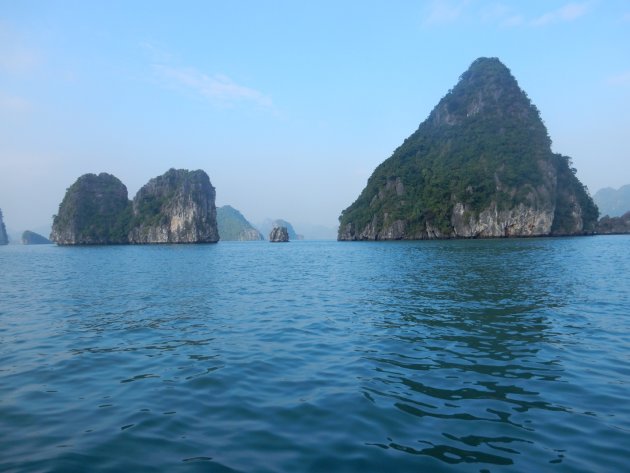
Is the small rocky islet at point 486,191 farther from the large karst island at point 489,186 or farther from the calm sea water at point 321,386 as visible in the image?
the calm sea water at point 321,386

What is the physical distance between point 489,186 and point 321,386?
527 ft

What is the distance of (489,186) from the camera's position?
154000 millimetres

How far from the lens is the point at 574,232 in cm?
15512

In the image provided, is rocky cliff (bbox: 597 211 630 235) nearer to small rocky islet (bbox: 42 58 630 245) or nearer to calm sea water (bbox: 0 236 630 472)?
small rocky islet (bbox: 42 58 630 245)

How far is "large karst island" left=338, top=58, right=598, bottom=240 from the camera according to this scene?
147125 millimetres

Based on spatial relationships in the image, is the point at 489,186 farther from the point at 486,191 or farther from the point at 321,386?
the point at 321,386

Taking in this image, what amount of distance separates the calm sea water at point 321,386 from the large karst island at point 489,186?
136881mm

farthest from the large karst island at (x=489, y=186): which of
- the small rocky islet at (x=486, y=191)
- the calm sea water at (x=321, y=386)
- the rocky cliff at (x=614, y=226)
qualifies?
the calm sea water at (x=321, y=386)

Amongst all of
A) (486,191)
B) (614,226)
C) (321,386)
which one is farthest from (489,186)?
(321,386)

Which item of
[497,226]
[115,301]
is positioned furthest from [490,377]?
[497,226]

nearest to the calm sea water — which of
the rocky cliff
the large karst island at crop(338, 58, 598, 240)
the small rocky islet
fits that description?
the large karst island at crop(338, 58, 598, 240)

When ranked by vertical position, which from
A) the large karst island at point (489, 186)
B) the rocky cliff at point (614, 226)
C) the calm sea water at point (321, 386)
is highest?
the large karst island at point (489, 186)

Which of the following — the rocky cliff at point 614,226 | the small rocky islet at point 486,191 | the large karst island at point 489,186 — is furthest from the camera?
the rocky cliff at point 614,226

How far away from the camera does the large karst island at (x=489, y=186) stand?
147125 millimetres
